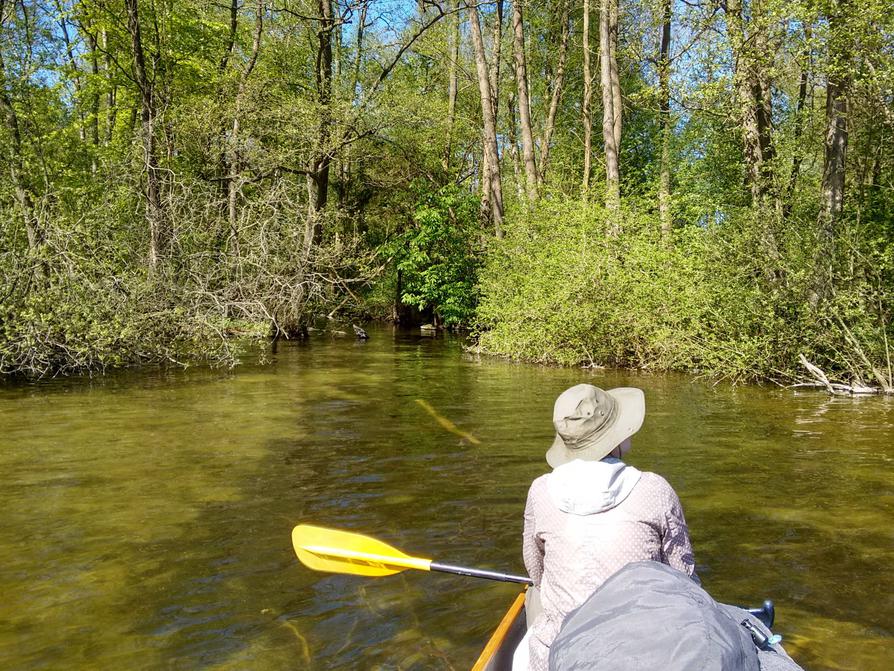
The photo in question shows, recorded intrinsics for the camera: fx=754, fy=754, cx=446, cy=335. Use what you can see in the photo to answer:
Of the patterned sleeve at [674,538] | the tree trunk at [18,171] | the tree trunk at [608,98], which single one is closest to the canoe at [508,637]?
the patterned sleeve at [674,538]

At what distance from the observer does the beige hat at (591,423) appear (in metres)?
2.80

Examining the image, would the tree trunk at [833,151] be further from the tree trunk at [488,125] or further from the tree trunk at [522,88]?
the tree trunk at [488,125]

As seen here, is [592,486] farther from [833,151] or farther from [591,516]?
[833,151]

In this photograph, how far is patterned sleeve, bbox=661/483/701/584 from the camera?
2600mm

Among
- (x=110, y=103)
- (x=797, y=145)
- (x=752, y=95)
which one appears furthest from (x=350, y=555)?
(x=110, y=103)

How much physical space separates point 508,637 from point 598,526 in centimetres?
93

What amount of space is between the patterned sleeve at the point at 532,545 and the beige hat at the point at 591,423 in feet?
0.65

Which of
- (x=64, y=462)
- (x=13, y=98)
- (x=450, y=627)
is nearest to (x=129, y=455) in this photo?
(x=64, y=462)

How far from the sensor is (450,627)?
13.7 ft

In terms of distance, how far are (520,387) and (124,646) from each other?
9193 mm

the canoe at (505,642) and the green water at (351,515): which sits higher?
the canoe at (505,642)

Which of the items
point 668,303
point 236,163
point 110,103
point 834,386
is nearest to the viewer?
point 834,386

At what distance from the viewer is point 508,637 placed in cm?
321

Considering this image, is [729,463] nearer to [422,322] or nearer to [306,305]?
[306,305]
